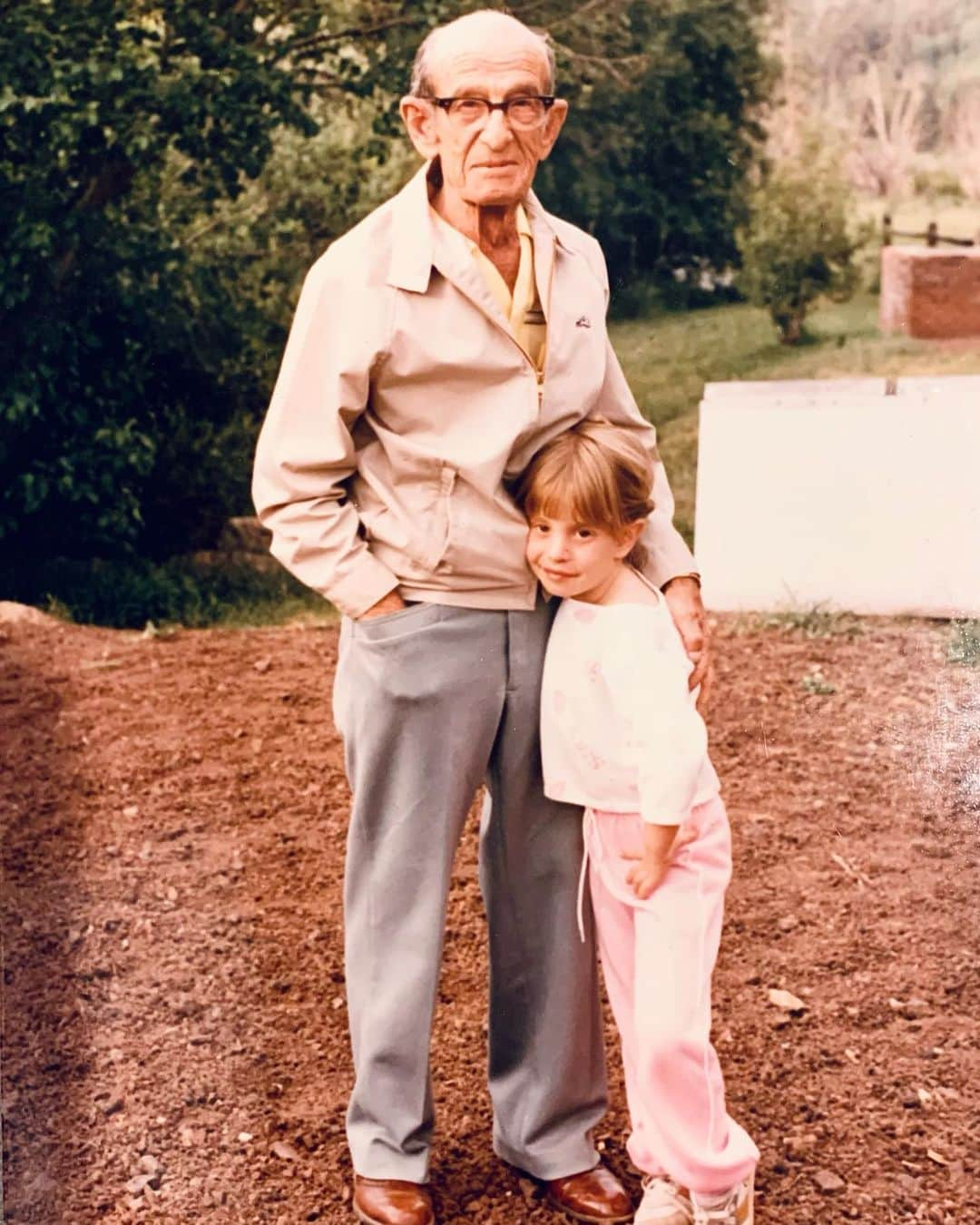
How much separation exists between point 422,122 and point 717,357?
5.85 feet

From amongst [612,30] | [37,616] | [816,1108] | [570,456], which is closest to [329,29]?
[612,30]

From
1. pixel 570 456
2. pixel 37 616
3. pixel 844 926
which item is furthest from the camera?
pixel 37 616

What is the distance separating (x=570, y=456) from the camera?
261 cm

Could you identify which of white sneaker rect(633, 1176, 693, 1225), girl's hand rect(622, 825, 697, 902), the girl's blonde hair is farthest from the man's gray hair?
white sneaker rect(633, 1176, 693, 1225)

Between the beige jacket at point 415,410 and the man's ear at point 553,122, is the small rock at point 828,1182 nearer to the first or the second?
the beige jacket at point 415,410

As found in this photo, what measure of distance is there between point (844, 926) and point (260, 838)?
1.59 meters

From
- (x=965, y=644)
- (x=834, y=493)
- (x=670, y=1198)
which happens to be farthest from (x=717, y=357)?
(x=670, y=1198)

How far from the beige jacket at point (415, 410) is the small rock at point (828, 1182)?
52.0 inches

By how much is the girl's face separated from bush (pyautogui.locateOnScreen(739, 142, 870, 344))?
1599mm

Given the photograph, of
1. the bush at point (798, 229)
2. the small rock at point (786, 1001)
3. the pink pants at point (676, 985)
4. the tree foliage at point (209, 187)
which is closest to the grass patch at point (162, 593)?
the tree foliage at point (209, 187)

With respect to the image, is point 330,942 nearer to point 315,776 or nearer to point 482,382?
point 315,776

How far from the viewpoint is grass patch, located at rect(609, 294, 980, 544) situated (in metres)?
3.98

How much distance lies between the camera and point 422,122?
2566 millimetres

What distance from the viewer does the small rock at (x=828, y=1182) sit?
3.02m
